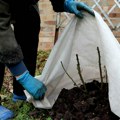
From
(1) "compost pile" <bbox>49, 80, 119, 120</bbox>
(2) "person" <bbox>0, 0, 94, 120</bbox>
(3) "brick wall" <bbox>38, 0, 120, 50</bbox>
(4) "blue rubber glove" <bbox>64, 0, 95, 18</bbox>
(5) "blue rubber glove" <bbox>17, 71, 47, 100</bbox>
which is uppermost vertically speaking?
(4) "blue rubber glove" <bbox>64, 0, 95, 18</bbox>

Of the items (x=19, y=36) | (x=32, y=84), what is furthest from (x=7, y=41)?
(x=19, y=36)

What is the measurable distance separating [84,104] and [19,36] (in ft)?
2.21

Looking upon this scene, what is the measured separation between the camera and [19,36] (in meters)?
3.05

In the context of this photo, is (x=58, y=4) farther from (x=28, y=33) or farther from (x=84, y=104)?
(x=84, y=104)

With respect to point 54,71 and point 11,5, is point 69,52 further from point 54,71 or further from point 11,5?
point 11,5

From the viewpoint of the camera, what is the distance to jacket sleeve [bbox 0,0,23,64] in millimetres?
2607

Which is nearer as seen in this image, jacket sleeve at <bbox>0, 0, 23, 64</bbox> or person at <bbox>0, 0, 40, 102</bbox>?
jacket sleeve at <bbox>0, 0, 23, 64</bbox>

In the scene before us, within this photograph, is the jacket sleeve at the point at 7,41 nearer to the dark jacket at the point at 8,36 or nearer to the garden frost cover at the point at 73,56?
the dark jacket at the point at 8,36

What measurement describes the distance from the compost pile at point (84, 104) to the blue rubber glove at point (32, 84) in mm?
182

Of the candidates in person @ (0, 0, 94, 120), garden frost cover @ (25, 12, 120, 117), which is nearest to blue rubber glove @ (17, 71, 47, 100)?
person @ (0, 0, 94, 120)

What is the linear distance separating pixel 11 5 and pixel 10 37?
22cm

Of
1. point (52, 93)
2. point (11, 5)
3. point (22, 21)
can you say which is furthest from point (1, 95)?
point (11, 5)

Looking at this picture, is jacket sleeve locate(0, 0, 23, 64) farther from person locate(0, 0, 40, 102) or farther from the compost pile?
the compost pile

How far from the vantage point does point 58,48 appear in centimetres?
294
